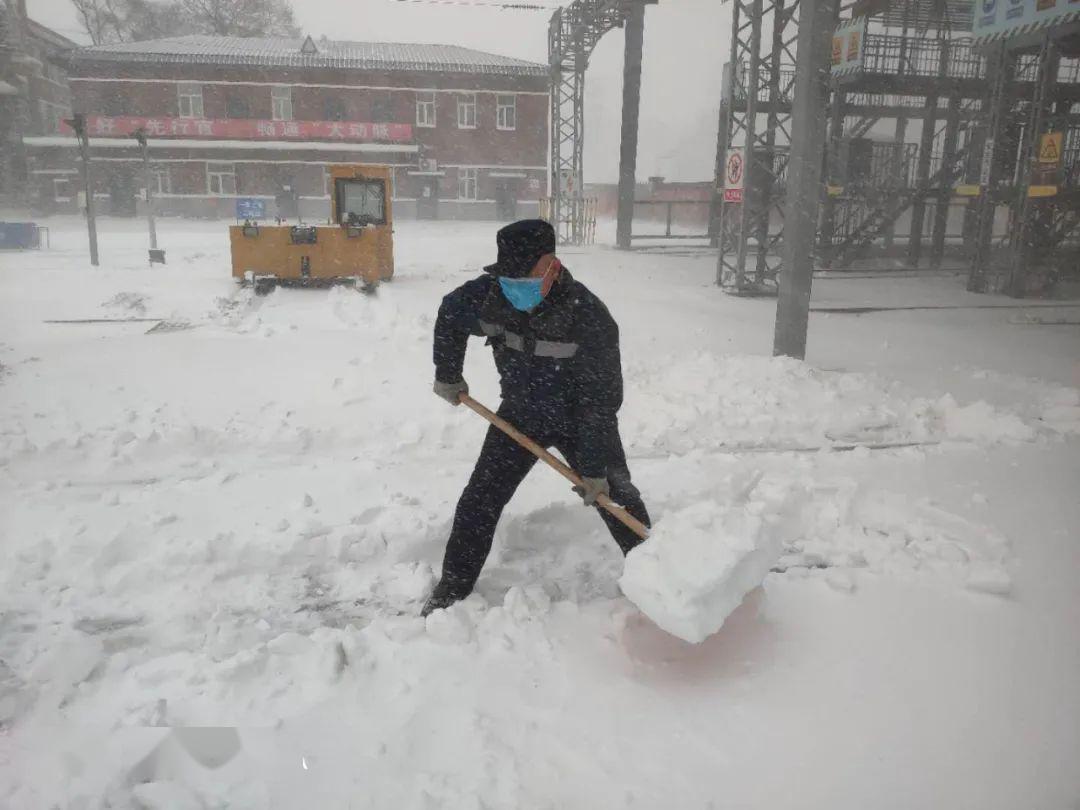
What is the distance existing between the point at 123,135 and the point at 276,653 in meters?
33.4

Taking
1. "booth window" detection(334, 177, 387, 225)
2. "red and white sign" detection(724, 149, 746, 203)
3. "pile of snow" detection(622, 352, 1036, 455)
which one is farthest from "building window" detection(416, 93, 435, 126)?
"pile of snow" detection(622, 352, 1036, 455)

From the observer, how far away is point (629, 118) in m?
20.2

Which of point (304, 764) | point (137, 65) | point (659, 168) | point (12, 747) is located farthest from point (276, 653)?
point (659, 168)

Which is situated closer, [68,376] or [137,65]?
[68,376]

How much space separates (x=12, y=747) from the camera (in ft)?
7.04

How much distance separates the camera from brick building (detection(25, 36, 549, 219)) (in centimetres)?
2970

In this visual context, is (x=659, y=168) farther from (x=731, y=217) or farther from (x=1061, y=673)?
(x=1061, y=673)

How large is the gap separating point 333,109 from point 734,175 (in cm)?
2588

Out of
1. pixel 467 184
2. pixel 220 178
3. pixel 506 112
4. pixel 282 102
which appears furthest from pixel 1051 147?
pixel 220 178

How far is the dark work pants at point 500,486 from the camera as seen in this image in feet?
9.13

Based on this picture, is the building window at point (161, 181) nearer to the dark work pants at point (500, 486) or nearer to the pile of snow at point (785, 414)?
the pile of snow at point (785, 414)

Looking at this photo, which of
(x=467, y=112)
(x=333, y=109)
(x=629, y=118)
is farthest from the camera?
(x=467, y=112)

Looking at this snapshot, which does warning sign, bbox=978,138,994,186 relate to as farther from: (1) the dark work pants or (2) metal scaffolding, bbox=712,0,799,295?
(1) the dark work pants

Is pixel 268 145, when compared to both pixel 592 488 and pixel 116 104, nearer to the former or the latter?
pixel 116 104
